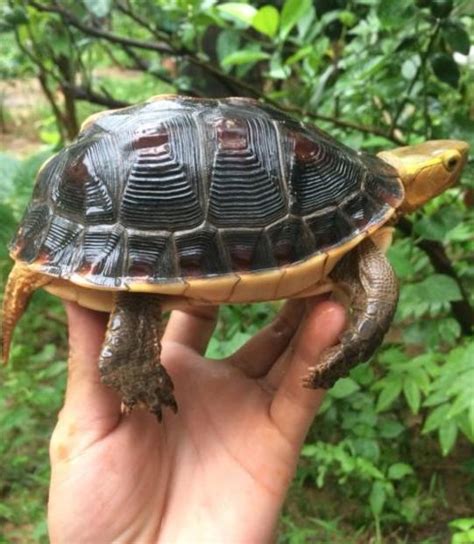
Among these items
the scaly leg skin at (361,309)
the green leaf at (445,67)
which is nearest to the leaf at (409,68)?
the green leaf at (445,67)

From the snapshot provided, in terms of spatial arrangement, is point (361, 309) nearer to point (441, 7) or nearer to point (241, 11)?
point (441, 7)

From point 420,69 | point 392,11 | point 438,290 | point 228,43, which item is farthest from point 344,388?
point 228,43

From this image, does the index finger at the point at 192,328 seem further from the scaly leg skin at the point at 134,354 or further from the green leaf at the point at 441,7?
the green leaf at the point at 441,7

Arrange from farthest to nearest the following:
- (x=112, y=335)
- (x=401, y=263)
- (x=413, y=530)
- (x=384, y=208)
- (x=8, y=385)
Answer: (x=8, y=385)
(x=413, y=530)
(x=401, y=263)
(x=384, y=208)
(x=112, y=335)

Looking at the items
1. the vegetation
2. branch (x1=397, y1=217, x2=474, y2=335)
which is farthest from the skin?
branch (x1=397, y1=217, x2=474, y2=335)

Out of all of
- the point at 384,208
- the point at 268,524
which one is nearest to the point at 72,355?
the point at 268,524

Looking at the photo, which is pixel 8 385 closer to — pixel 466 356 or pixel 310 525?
pixel 310 525
